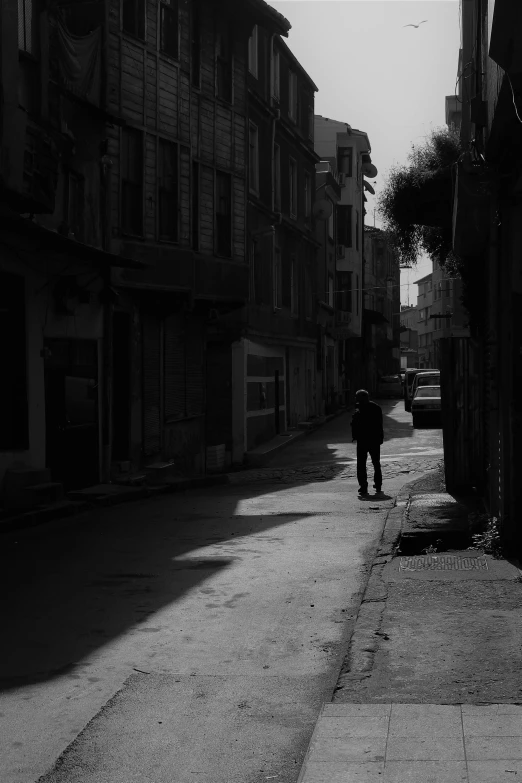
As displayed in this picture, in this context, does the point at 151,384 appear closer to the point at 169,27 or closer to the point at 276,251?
the point at 169,27

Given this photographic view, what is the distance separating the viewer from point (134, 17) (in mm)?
20391

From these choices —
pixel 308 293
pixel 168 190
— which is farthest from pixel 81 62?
pixel 308 293

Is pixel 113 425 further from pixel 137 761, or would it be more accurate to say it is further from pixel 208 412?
pixel 137 761

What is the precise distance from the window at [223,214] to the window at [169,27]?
10.5 feet

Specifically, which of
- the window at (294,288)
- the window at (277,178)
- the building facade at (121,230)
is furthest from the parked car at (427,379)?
the building facade at (121,230)

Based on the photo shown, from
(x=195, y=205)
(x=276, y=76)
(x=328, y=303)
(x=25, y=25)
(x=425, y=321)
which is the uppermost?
(x=276, y=76)

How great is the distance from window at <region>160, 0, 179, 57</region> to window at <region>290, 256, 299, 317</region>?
14.3 metres

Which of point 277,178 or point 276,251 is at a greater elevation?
point 277,178

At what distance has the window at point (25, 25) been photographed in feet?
49.7

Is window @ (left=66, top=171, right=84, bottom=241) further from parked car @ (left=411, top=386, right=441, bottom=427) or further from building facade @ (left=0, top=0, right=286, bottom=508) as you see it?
parked car @ (left=411, top=386, right=441, bottom=427)

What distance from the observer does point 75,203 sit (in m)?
17.6

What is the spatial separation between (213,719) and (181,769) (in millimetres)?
712

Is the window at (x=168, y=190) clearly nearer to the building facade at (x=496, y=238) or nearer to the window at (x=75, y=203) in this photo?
the window at (x=75, y=203)

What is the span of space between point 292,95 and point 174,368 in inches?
681
